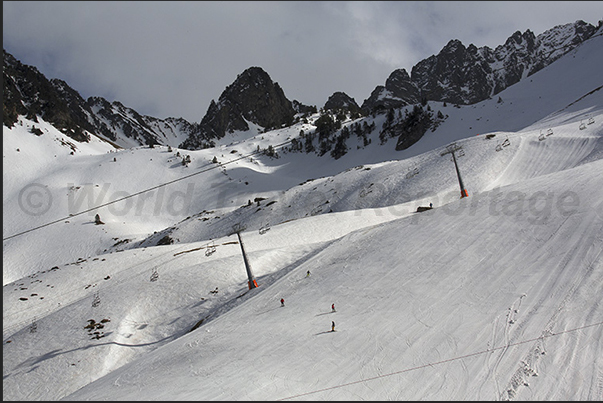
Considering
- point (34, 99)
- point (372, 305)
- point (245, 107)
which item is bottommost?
point (372, 305)

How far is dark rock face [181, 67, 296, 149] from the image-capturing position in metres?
179

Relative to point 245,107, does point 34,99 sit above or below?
below

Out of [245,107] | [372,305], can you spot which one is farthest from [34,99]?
[372,305]

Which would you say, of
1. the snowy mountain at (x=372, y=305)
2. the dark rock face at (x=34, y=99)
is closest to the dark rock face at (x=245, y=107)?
the dark rock face at (x=34, y=99)

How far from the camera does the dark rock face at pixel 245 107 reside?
586 ft

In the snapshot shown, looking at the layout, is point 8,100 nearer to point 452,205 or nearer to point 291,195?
point 291,195

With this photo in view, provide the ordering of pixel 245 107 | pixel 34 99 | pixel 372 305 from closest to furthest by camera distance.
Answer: pixel 372 305
pixel 34 99
pixel 245 107

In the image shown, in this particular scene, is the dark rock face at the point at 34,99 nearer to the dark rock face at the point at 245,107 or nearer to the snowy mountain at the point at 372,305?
the dark rock face at the point at 245,107

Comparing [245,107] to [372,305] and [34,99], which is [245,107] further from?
[372,305]

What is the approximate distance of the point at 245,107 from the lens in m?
184

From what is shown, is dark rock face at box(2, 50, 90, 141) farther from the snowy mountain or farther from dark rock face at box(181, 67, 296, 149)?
the snowy mountain

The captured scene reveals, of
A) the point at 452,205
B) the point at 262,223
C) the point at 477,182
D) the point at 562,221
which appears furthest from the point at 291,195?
the point at 562,221

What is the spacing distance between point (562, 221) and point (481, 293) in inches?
249

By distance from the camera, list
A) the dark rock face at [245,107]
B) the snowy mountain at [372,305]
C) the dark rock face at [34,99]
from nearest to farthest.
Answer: the snowy mountain at [372,305], the dark rock face at [34,99], the dark rock face at [245,107]
